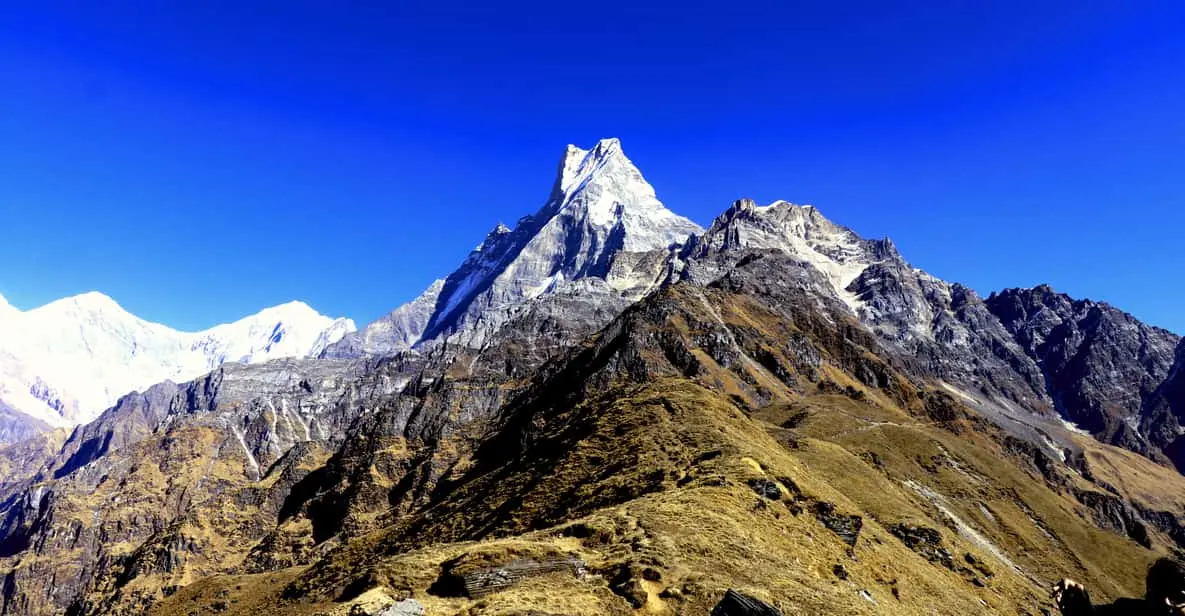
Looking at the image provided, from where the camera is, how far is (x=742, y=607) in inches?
1081

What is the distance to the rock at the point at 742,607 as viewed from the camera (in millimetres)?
27375

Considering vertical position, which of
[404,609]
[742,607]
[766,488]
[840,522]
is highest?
[766,488]

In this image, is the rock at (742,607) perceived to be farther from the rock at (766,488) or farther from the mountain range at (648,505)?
the rock at (766,488)

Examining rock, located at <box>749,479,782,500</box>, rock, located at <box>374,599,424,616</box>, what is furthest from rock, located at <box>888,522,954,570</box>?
rock, located at <box>374,599,424,616</box>

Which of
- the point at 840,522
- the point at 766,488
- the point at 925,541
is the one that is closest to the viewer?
the point at 766,488

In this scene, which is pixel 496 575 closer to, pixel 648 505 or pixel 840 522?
pixel 648 505

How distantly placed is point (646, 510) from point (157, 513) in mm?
197984

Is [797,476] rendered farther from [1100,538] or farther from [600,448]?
[1100,538]

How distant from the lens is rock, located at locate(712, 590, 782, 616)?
27.4 meters

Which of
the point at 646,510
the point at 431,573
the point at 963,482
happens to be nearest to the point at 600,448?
the point at 646,510

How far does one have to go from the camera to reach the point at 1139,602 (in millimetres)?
49406

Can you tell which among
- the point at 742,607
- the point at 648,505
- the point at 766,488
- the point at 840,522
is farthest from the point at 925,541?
the point at 742,607

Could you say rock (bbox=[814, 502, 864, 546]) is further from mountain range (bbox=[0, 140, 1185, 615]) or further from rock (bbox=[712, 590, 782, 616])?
rock (bbox=[712, 590, 782, 616])

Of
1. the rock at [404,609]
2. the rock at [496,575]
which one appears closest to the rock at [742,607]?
the rock at [496,575]
